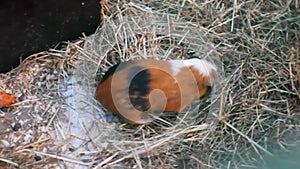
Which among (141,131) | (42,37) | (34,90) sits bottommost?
(141,131)

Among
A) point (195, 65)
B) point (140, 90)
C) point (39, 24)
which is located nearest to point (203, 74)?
point (195, 65)

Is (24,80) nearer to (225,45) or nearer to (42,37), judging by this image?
(42,37)

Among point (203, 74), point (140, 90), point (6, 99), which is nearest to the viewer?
point (140, 90)

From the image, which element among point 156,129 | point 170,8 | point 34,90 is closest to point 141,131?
point 156,129

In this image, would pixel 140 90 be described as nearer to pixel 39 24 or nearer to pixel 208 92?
pixel 208 92

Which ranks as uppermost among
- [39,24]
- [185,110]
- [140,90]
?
[39,24]

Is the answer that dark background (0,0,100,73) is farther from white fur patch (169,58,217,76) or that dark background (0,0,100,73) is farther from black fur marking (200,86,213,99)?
black fur marking (200,86,213,99)
